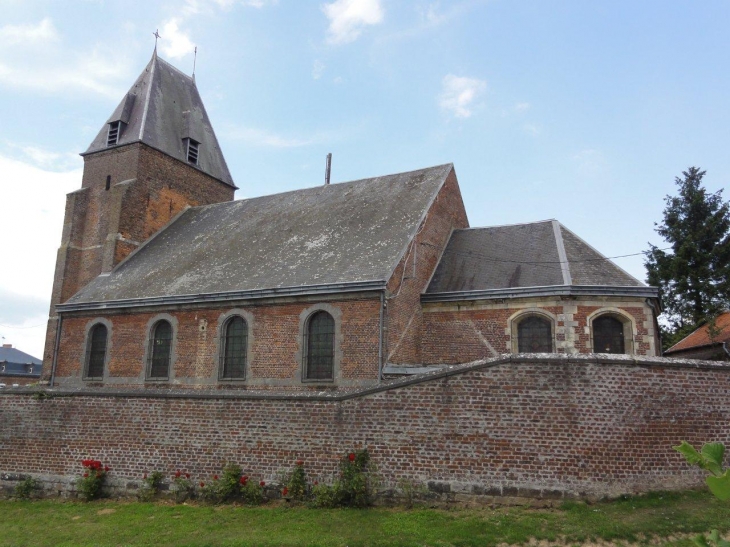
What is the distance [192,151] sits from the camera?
26.0m

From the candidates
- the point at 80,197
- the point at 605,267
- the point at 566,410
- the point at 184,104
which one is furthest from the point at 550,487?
the point at 184,104

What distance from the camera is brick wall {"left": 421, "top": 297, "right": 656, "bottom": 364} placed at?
14.5 m

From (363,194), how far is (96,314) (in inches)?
360

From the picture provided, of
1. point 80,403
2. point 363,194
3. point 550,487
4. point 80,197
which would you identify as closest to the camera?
point 550,487

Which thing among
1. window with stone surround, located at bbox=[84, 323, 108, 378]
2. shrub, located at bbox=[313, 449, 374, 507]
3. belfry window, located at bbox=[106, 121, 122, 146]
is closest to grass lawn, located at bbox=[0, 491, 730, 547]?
shrub, located at bbox=[313, 449, 374, 507]

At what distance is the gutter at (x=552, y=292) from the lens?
47.4ft

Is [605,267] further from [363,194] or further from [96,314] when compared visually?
[96,314]

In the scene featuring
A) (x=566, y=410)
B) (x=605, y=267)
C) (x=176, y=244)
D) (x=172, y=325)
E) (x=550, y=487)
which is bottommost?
(x=550, y=487)

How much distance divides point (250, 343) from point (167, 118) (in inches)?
548

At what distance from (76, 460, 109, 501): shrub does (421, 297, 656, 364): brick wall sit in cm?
810

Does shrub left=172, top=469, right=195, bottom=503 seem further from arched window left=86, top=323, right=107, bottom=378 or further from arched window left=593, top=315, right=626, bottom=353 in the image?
arched window left=593, top=315, right=626, bottom=353

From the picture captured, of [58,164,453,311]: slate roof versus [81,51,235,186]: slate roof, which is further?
[81,51,235,186]: slate roof

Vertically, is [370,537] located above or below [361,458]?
below

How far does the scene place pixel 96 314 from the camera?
18.7 meters
